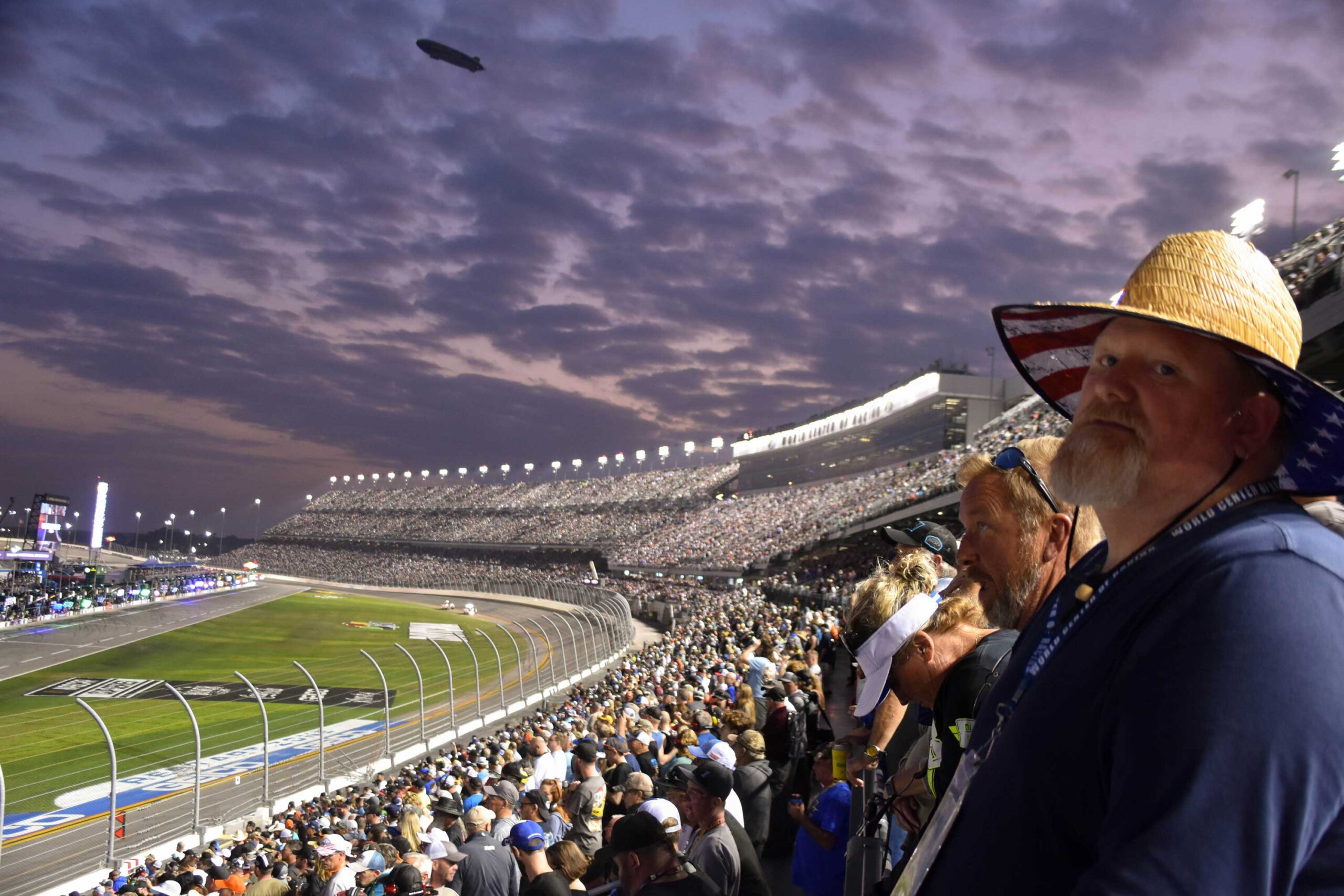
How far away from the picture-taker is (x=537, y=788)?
7.96 m

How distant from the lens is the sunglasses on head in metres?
2.42

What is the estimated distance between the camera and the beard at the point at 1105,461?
1.25m

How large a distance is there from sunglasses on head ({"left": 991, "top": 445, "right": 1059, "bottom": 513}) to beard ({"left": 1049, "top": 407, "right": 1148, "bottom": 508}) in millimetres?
1134

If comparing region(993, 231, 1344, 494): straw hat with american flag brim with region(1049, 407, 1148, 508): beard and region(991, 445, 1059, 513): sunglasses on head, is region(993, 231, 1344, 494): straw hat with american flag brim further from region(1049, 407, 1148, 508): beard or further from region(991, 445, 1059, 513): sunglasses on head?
region(991, 445, 1059, 513): sunglasses on head

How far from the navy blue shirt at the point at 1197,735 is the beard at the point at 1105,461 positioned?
0.19 metres

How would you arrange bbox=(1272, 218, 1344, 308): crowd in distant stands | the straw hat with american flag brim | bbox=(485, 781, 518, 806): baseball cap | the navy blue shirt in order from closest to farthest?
the navy blue shirt
the straw hat with american flag brim
bbox=(485, 781, 518, 806): baseball cap
bbox=(1272, 218, 1344, 308): crowd in distant stands

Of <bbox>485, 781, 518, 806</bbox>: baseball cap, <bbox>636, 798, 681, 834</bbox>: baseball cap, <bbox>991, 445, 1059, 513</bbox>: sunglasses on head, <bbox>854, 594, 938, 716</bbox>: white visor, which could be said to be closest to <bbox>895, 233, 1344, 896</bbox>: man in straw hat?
<bbox>991, 445, 1059, 513</bbox>: sunglasses on head

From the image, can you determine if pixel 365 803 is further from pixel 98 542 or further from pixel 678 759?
pixel 98 542

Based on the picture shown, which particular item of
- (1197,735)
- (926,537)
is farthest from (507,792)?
(1197,735)

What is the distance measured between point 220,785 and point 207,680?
17.8m

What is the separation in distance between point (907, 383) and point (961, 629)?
60598 mm

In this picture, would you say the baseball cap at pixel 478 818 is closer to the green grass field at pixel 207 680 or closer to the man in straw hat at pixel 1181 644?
the man in straw hat at pixel 1181 644

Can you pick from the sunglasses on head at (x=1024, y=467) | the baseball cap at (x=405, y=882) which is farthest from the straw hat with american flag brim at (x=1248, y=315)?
the baseball cap at (x=405, y=882)

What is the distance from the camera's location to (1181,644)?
916mm
